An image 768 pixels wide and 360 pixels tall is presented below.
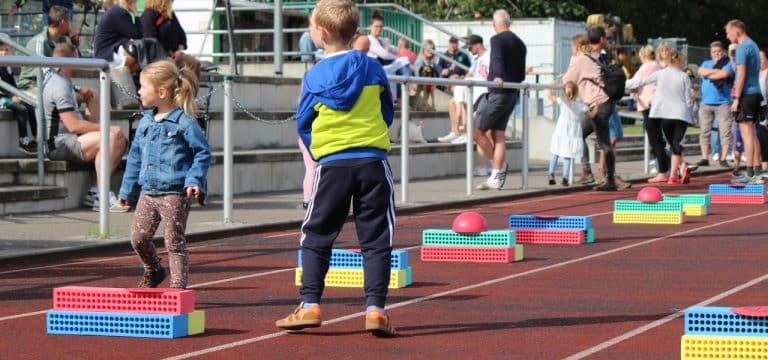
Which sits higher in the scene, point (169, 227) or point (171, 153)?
point (171, 153)

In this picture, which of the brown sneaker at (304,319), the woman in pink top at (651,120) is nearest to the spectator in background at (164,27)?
the woman in pink top at (651,120)

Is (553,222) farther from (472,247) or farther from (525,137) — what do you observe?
(525,137)

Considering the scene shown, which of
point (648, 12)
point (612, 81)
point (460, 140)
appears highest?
point (648, 12)

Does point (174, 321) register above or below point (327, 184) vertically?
below

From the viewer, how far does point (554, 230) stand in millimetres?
13242

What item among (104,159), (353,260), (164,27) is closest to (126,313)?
(353,260)

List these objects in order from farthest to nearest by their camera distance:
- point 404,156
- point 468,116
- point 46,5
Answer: point 46,5 → point 468,116 → point 404,156

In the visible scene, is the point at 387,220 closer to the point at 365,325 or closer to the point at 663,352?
the point at 365,325

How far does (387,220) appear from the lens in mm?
7926

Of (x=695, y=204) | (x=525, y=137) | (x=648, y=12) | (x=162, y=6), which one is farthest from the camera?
(x=648, y=12)

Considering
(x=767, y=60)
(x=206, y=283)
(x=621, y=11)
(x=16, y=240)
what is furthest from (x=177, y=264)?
(x=621, y=11)

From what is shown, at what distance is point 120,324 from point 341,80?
1.65 metres

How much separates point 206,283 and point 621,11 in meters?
42.9

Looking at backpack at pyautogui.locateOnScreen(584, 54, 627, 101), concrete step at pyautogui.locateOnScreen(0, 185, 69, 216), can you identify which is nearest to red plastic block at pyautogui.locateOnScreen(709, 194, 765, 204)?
backpack at pyautogui.locateOnScreen(584, 54, 627, 101)
